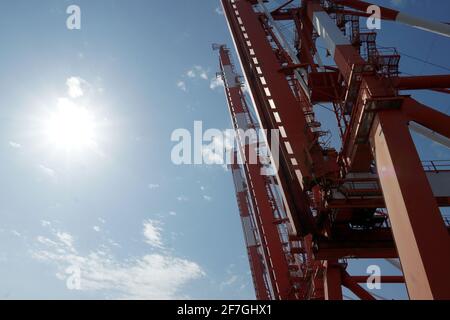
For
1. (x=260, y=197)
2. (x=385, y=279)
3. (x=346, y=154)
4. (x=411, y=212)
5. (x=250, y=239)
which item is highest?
(x=250, y=239)

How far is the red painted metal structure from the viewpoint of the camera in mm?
7012

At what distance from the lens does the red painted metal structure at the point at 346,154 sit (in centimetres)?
701

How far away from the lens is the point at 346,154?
10562 mm

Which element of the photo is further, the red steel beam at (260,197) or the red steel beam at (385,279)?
the red steel beam at (260,197)

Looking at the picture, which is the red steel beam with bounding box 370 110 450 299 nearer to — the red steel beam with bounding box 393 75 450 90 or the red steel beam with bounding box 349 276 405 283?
the red steel beam with bounding box 393 75 450 90

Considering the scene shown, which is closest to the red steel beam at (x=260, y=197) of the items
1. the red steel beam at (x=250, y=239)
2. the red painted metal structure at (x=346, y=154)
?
the red painted metal structure at (x=346, y=154)

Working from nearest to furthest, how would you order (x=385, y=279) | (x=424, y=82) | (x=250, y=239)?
(x=424, y=82)
(x=385, y=279)
(x=250, y=239)

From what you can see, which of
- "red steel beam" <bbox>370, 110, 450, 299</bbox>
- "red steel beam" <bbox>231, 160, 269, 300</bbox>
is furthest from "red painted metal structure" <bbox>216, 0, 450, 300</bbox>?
"red steel beam" <bbox>231, 160, 269, 300</bbox>

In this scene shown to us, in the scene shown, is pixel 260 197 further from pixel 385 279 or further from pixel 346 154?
pixel 346 154

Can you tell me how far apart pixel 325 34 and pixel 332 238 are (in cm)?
702

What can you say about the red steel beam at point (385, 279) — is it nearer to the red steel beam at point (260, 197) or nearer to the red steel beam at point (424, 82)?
the red steel beam at point (260, 197)

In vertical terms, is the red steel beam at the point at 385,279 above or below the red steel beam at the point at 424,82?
below

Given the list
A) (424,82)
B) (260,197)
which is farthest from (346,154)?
(260,197)
